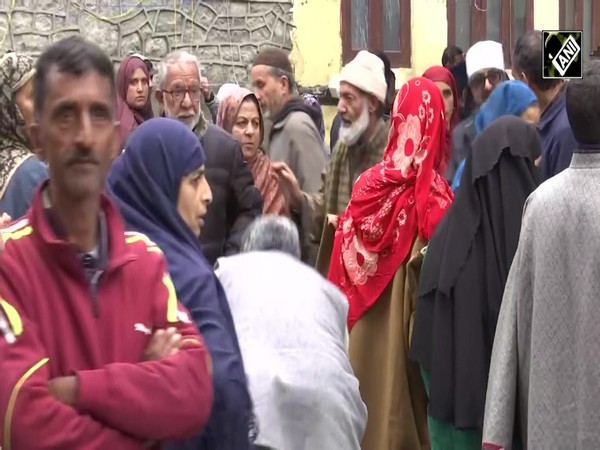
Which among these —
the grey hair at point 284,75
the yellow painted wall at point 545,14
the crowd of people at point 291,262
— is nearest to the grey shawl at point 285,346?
the crowd of people at point 291,262

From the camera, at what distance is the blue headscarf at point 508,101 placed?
742cm

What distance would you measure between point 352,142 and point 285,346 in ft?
10.7

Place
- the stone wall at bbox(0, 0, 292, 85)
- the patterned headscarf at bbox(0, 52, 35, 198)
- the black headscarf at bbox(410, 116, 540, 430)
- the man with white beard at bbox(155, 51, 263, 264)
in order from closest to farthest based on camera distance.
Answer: the patterned headscarf at bbox(0, 52, 35, 198)
the black headscarf at bbox(410, 116, 540, 430)
the man with white beard at bbox(155, 51, 263, 264)
the stone wall at bbox(0, 0, 292, 85)

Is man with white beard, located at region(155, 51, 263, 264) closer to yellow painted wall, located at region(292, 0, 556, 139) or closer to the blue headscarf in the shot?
the blue headscarf

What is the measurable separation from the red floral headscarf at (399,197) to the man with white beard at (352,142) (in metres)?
0.55

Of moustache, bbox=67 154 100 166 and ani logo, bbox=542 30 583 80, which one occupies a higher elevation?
moustache, bbox=67 154 100 166

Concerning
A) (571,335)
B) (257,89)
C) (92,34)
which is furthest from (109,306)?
(92,34)

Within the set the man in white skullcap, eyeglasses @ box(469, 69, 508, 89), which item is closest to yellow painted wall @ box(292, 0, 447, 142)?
the man in white skullcap

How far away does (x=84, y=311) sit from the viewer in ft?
Answer: 8.89

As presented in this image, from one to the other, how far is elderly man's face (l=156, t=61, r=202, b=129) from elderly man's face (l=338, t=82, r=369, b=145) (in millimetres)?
833

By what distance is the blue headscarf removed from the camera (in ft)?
24.3

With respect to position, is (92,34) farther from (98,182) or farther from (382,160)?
(98,182)

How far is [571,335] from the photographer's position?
15.9 feet

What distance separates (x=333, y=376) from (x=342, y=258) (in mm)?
2536
